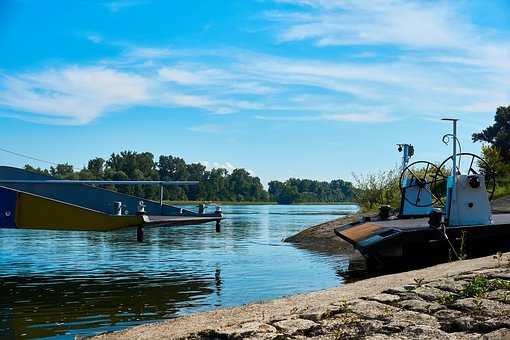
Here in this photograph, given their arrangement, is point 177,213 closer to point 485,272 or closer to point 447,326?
point 485,272

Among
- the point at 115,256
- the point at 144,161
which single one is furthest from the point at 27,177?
the point at 144,161

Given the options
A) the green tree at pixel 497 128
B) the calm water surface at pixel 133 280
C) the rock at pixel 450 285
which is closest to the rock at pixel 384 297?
the rock at pixel 450 285

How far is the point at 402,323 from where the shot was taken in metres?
5.38

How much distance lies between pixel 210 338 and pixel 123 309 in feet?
14.7

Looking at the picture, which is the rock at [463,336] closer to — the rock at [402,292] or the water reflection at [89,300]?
the rock at [402,292]

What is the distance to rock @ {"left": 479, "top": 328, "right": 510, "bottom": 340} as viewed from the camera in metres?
4.90

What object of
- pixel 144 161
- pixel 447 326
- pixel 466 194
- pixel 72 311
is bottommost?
pixel 72 311

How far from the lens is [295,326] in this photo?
555 cm

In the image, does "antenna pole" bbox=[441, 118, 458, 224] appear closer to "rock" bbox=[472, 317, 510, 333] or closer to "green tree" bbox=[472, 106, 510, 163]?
"rock" bbox=[472, 317, 510, 333]

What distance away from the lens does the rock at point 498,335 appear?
4903mm

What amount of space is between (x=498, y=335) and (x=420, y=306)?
3.34 ft

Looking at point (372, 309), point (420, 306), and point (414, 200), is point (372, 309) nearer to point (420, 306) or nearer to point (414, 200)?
point (420, 306)

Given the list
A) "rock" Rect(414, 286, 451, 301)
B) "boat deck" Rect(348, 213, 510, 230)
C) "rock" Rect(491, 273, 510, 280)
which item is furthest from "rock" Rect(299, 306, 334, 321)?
"boat deck" Rect(348, 213, 510, 230)

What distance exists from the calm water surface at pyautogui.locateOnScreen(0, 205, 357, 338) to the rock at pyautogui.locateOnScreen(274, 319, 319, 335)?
3.45 m
